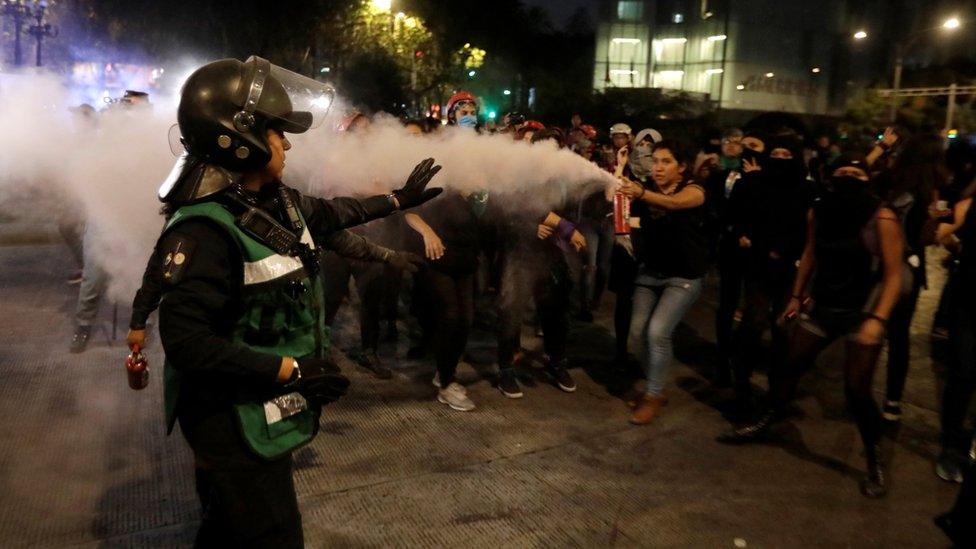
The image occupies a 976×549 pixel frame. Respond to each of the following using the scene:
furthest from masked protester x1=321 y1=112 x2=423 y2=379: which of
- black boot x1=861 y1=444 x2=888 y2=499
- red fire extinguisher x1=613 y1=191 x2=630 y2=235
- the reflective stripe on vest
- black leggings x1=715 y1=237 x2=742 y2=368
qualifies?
the reflective stripe on vest

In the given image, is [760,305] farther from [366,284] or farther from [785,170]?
[366,284]

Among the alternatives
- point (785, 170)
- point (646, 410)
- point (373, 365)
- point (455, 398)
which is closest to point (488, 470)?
point (455, 398)

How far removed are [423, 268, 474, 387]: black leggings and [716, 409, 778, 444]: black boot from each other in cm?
182

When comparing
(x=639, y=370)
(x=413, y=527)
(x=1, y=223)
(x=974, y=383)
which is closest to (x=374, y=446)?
(x=413, y=527)

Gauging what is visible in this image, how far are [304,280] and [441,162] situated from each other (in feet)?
8.30

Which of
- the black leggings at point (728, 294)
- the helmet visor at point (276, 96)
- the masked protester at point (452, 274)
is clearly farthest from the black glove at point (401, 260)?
the black leggings at point (728, 294)

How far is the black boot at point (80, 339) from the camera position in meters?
6.05

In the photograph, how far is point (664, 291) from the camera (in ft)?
16.6

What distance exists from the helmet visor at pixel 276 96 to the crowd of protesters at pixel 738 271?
131 centimetres

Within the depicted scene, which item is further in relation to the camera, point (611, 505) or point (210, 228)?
point (611, 505)

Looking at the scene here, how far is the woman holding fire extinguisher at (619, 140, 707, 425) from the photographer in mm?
4977

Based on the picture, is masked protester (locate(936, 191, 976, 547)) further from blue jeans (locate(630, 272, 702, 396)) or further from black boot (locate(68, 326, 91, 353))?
black boot (locate(68, 326, 91, 353))

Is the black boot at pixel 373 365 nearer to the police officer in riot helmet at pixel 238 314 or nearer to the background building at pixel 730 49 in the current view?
the police officer in riot helmet at pixel 238 314

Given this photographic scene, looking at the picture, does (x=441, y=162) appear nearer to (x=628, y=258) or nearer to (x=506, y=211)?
(x=506, y=211)
